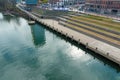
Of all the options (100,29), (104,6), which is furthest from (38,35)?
(104,6)

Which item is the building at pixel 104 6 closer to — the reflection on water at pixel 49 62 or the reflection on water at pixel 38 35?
A: the reflection on water at pixel 38 35

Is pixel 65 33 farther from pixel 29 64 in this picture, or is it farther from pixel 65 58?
pixel 29 64

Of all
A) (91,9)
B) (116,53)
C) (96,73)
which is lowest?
(96,73)

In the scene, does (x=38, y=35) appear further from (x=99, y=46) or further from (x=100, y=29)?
(x=99, y=46)

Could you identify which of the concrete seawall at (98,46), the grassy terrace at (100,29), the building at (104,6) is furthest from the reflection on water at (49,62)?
the building at (104,6)

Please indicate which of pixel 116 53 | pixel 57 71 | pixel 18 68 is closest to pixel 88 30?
pixel 116 53

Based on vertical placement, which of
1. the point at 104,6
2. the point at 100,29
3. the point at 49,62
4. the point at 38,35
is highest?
the point at 104,6

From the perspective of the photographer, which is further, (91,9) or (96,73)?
(91,9)
